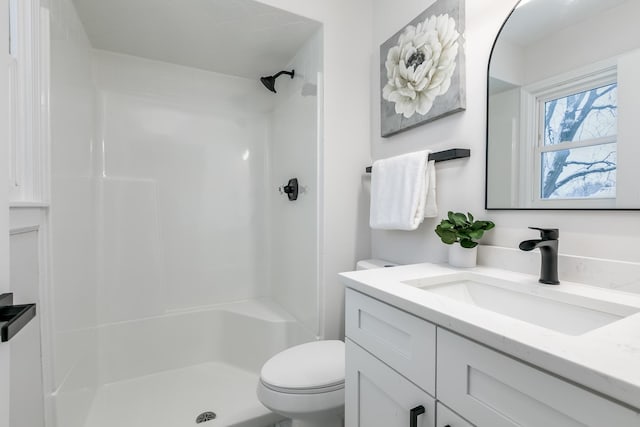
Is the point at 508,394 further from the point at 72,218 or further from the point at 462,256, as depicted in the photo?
the point at 72,218

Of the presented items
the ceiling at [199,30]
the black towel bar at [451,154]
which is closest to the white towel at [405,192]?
the black towel bar at [451,154]

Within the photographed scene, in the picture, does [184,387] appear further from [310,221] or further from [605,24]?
[605,24]

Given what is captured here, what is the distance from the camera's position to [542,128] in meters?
0.89

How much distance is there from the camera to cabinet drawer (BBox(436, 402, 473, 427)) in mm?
557

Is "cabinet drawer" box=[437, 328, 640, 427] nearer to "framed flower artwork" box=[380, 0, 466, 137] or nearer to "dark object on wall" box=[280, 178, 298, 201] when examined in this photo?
"framed flower artwork" box=[380, 0, 466, 137]

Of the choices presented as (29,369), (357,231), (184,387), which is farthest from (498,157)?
(184,387)

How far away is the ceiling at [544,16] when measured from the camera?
799mm

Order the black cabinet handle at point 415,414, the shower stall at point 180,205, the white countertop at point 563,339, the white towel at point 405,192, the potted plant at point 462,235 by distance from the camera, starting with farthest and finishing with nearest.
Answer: the shower stall at point 180,205, the white towel at point 405,192, the potted plant at point 462,235, the black cabinet handle at point 415,414, the white countertop at point 563,339

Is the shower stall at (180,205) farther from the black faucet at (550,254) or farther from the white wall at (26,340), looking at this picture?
the black faucet at (550,254)

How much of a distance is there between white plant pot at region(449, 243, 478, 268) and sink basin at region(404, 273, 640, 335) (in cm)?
8

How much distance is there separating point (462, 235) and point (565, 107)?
48 centimetres

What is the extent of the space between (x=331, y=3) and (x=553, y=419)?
1.82 meters

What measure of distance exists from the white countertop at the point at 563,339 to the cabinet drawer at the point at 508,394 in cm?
2

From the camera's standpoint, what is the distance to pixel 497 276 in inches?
35.1
